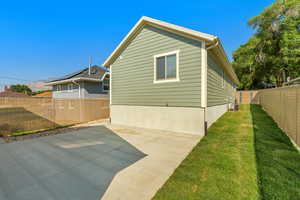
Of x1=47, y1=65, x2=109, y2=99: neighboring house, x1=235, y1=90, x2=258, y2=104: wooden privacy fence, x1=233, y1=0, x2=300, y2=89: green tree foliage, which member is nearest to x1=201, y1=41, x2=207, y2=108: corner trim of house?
x1=47, y1=65, x2=109, y2=99: neighboring house

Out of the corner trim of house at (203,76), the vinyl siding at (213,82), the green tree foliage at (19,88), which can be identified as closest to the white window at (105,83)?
the vinyl siding at (213,82)

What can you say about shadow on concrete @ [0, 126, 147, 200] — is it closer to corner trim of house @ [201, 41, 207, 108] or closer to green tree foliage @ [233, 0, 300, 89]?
corner trim of house @ [201, 41, 207, 108]

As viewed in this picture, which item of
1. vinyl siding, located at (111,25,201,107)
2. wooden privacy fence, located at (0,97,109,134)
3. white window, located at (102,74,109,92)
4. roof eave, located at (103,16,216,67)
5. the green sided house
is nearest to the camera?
roof eave, located at (103,16,216,67)

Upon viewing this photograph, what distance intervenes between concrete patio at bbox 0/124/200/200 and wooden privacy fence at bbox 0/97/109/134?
7.41ft

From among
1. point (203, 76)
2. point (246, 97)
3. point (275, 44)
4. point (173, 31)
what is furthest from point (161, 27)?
point (246, 97)

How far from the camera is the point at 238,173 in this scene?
97.6 inches

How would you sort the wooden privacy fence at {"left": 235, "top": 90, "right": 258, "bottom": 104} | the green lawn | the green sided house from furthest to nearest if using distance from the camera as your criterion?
the wooden privacy fence at {"left": 235, "top": 90, "right": 258, "bottom": 104}
the green sided house
the green lawn

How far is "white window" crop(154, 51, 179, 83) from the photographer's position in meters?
5.81

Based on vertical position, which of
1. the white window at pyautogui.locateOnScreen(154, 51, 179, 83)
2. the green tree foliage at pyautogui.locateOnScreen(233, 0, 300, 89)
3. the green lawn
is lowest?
the green lawn

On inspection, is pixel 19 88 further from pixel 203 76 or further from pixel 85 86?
pixel 203 76

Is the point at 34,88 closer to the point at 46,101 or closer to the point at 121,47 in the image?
the point at 46,101

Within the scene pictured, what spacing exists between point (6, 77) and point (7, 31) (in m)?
26.8

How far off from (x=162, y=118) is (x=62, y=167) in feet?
13.8

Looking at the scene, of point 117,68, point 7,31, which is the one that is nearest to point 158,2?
point 117,68
